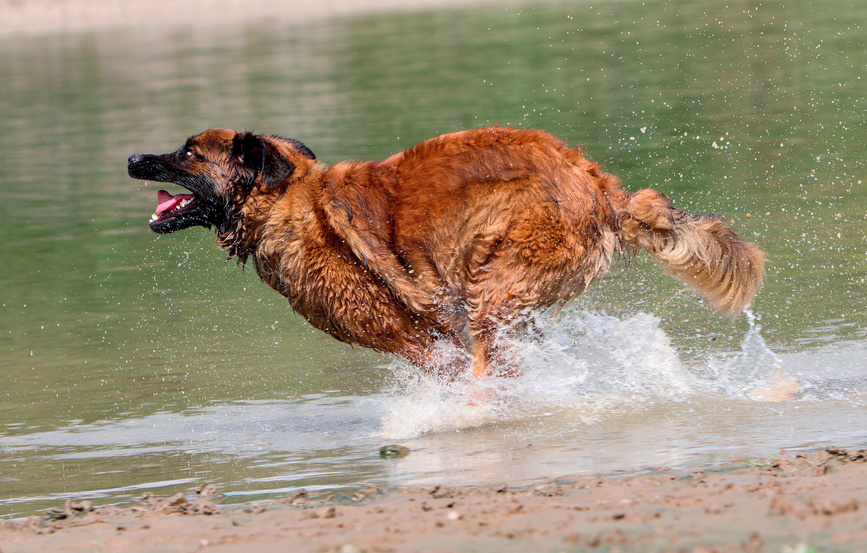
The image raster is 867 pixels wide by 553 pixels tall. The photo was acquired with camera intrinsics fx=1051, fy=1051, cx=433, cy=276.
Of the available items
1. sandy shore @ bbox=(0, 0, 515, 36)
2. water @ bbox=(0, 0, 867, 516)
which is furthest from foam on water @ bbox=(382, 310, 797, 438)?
sandy shore @ bbox=(0, 0, 515, 36)

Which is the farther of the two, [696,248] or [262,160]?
[696,248]

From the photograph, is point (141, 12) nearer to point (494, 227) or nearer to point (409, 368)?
point (409, 368)

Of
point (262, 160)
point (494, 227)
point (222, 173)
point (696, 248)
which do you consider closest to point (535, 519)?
point (494, 227)

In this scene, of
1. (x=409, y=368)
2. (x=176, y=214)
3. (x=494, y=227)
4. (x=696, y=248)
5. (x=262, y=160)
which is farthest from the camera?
(x=409, y=368)

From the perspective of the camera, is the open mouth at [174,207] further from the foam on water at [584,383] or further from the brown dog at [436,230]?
the foam on water at [584,383]

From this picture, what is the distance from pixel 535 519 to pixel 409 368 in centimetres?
313

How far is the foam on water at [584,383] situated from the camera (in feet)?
19.4

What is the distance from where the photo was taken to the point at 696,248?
5.97 meters

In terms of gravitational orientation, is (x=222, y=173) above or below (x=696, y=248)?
above

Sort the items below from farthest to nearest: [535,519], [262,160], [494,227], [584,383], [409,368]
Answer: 1. [409,368]
2. [584,383]
3. [262,160]
4. [494,227]
5. [535,519]

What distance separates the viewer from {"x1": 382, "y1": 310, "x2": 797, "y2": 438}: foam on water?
→ 19.4ft

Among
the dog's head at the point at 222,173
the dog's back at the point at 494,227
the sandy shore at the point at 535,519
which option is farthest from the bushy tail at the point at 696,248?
the dog's head at the point at 222,173

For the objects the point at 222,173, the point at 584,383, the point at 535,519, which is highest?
the point at 222,173

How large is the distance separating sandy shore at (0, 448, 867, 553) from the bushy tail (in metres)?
1.79
